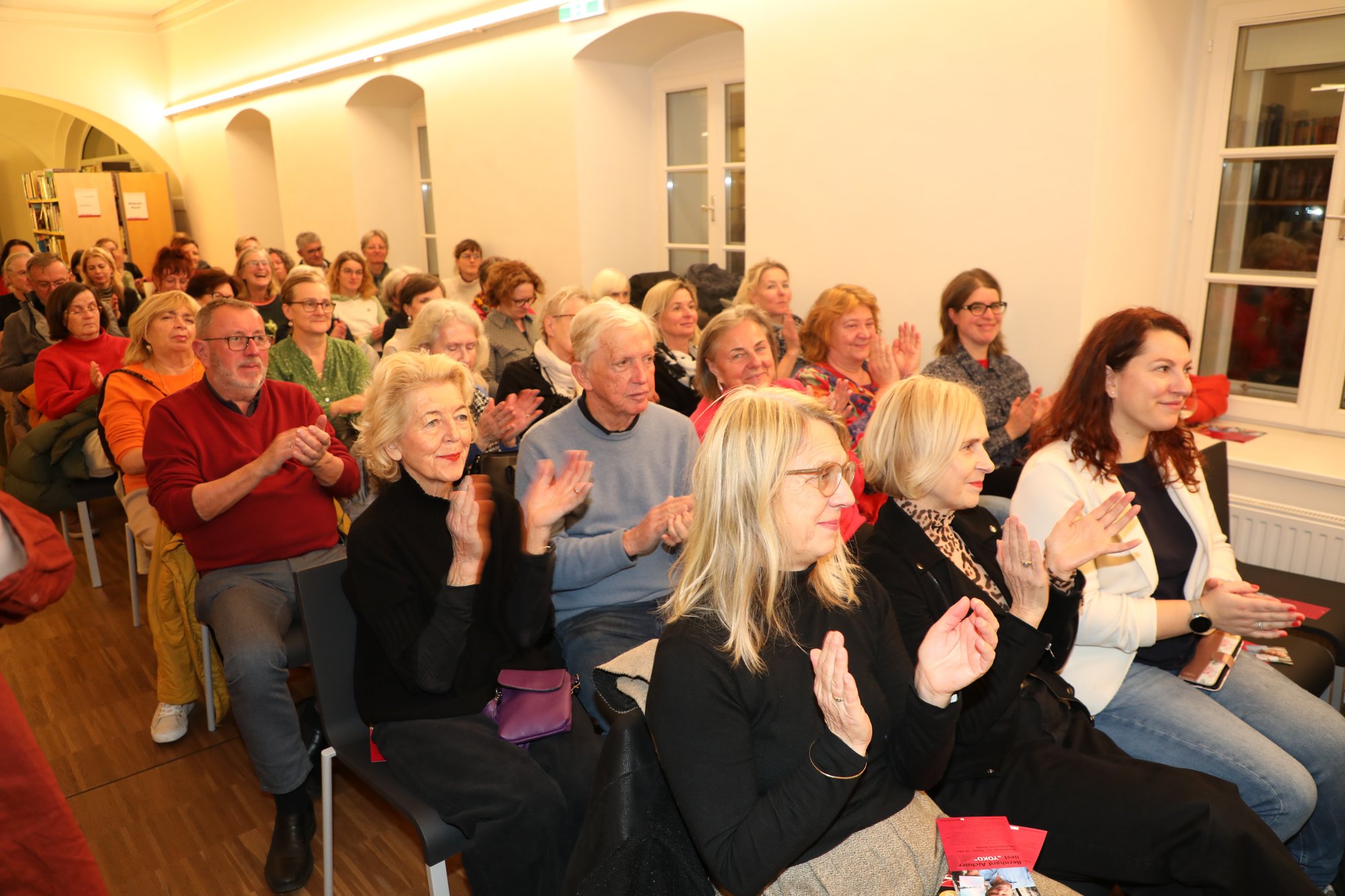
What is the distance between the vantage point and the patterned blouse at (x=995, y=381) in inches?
148

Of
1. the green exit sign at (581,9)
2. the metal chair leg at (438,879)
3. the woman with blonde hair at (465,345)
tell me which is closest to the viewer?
the metal chair leg at (438,879)

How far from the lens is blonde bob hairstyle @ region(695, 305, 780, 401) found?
10.7ft

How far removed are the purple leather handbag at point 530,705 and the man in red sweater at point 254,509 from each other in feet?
2.32

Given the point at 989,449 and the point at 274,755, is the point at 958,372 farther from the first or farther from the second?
the point at 274,755

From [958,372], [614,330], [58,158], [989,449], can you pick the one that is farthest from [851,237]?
[58,158]

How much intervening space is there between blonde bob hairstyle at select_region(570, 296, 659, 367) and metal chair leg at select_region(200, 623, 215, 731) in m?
1.46

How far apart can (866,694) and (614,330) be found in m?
1.43

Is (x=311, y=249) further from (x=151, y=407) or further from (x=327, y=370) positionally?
(x=151, y=407)

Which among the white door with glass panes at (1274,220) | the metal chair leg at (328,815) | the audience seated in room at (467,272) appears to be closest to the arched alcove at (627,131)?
the audience seated in room at (467,272)

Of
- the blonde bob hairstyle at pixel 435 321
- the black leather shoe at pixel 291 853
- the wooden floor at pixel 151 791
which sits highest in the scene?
the blonde bob hairstyle at pixel 435 321

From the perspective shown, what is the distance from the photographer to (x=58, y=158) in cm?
1461

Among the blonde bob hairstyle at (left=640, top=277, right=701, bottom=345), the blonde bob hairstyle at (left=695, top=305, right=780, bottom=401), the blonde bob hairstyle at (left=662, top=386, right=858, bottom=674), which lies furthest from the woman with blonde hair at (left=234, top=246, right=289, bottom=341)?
the blonde bob hairstyle at (left=662, top=386, right=858, bottom=674)

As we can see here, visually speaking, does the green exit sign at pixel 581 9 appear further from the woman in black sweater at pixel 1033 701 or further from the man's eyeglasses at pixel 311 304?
the woman in black sweater at pixel 1033 701

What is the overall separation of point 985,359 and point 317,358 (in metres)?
2.86
